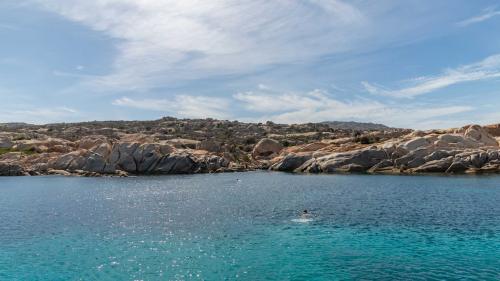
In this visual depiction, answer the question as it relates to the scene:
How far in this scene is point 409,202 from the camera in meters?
61.2

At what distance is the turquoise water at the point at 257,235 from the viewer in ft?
105

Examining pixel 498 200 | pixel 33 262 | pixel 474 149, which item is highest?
pixel 474 149

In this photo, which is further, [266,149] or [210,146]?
[266,149]

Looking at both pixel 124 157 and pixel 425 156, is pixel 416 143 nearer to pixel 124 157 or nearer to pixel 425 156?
pixel 425 156

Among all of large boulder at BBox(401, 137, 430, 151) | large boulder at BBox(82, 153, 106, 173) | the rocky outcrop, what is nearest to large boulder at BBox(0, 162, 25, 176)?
large boulder at BBox(82, 153, 106, 173)

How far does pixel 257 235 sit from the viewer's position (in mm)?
42938

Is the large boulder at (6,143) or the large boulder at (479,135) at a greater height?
the large boulder at (479,135)

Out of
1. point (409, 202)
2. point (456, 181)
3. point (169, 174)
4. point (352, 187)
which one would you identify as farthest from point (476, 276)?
point (169, 174)

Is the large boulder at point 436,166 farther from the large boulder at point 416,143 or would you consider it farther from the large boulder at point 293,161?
the large boulder at point 293,161

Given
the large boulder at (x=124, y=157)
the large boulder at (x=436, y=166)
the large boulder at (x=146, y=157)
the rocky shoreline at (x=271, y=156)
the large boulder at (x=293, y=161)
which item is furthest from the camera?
the large boulder at (x=293, y=161)

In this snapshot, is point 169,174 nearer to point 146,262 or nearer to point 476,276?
point 146,262

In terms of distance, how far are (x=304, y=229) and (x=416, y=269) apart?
1554 centimetres

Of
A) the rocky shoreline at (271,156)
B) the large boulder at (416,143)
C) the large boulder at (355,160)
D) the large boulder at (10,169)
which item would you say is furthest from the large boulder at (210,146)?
the large boulder at (416,143)

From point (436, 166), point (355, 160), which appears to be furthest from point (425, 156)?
point (355, 160)
